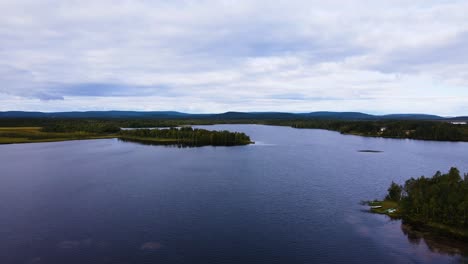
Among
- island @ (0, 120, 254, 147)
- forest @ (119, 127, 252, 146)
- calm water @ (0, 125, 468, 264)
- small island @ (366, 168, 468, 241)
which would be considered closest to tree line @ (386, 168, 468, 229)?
small island @ (366, 168, 468, 241)

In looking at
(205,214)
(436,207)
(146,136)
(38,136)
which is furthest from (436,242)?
(38,136)

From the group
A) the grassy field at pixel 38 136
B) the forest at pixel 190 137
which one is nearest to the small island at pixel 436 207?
the forest at pixel 190 137

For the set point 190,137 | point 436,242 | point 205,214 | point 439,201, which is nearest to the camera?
point 436,242

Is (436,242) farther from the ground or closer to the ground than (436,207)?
closer to the ground

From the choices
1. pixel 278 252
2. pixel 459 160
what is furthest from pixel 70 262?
pixel 459 160

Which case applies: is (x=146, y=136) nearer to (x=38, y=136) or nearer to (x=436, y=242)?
(x=38, y=136)

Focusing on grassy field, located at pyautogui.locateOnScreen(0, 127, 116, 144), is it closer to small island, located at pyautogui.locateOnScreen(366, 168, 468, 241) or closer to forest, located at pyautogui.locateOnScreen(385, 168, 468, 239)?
small island, located at pyautogui.locateOnScreen(366, 168, 468, 241)
